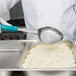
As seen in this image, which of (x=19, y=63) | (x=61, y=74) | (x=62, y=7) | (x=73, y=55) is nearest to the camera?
(x=61, y=74)

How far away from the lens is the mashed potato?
2.75 feet

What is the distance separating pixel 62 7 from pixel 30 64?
60 cm

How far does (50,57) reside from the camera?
0.92 metres

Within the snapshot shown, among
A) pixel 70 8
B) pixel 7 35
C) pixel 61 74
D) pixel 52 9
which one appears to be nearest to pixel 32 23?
pixel 52 9

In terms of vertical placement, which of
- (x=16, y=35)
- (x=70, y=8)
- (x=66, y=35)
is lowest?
(x=16, y=35)

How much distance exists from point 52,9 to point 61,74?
680mm

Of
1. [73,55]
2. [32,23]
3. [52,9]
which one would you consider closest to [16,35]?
[32,23]

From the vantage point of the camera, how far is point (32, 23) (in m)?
1.38

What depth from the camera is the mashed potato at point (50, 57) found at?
839 millimetres

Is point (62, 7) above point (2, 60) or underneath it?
above

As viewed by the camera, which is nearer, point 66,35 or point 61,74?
point 61,74

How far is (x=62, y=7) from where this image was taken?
129cm

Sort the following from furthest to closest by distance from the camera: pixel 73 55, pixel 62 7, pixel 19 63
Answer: pixel 62 7
pixel 73 55
pixel 19 63

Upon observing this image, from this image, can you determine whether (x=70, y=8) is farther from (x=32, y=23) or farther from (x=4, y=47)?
(x=4, y=47)
